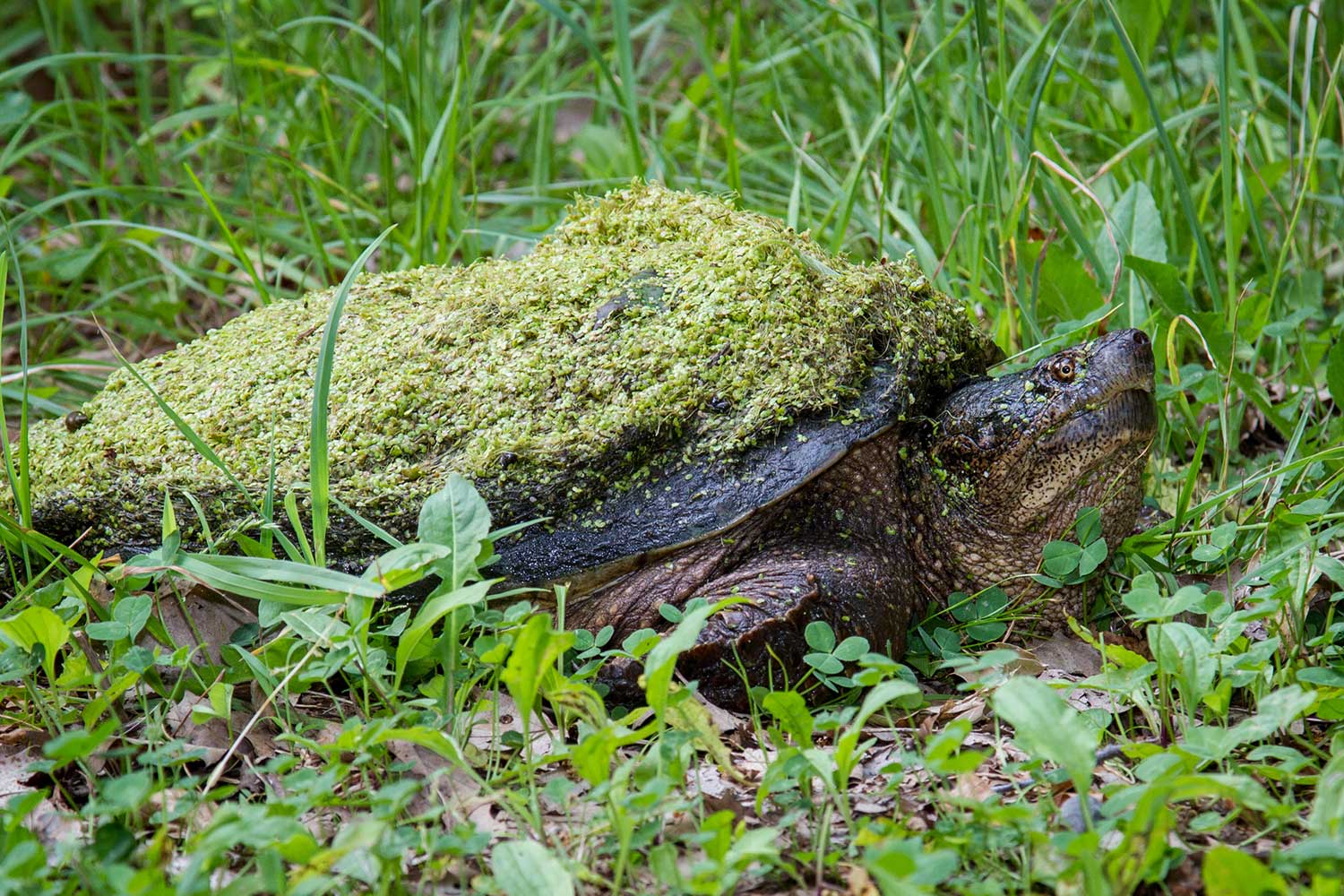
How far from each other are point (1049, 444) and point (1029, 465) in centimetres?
6

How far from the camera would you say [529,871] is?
1.36 m

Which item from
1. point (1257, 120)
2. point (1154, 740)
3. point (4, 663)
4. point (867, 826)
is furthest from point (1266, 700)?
point (1257, 120)

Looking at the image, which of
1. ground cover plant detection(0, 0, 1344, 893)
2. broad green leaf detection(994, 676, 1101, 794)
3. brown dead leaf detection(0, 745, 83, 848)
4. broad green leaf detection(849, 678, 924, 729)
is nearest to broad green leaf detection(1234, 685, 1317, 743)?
ground cover plant detection(0, 0, 1344, 893)

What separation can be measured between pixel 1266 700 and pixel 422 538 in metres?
1.32

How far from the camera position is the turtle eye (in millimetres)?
2191

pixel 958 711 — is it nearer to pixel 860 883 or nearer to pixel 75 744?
pixel 860 883

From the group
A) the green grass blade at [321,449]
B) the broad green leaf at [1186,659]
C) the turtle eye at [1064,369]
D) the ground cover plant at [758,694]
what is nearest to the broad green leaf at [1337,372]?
the ground cover plant at [758,694]

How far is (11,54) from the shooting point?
17.6 feet

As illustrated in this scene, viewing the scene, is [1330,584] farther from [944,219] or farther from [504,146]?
[504,146]

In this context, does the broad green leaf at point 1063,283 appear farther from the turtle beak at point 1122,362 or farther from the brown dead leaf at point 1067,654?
the brown dead leaf at point 1067,654

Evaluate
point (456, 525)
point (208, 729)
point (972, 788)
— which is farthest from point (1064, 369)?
point (208, 729)

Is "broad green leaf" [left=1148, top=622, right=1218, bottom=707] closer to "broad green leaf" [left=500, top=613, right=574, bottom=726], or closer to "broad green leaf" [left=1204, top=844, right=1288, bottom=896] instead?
"broad green leaf" [left=1204, top=844, right=1288, bottom=896]

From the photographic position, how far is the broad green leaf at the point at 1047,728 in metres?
1.40

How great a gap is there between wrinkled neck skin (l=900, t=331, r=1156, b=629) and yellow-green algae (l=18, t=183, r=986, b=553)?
6.8 inches
